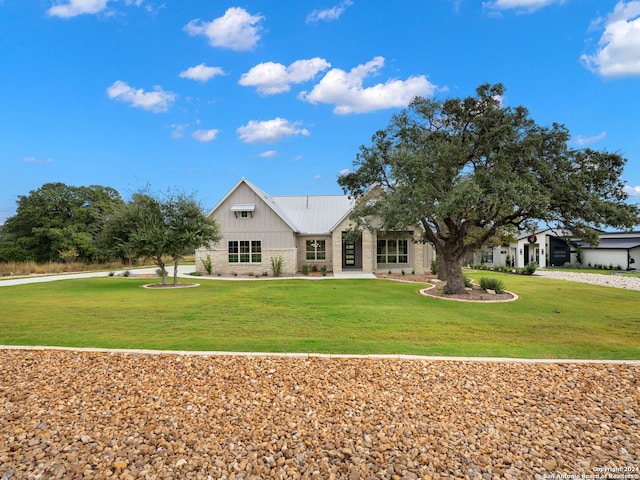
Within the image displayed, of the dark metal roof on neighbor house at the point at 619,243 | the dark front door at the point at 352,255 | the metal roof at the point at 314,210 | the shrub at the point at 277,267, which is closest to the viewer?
the shrub at the point at 277,267

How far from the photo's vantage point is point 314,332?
7875mm

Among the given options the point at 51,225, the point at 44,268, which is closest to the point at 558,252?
the point at 44,268

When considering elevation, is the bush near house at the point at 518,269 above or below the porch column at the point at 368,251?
below

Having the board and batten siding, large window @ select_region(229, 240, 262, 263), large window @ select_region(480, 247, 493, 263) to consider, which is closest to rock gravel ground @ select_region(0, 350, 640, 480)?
the board and batten siding

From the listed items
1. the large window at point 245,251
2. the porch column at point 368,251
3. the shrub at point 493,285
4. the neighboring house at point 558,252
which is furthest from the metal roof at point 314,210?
the neighboring house at point 558,252

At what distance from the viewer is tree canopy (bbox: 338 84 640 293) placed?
11938mm

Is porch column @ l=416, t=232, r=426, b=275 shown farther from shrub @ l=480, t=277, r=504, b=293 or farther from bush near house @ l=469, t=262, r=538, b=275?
shrub @ l=480, t=277, r=504, b=293

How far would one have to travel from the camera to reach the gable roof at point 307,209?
25.4 metres

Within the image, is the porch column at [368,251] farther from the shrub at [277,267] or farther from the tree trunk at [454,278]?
the tree trunk at [454,278]

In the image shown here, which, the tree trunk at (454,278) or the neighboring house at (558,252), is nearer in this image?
the tree trunk at (454,278)

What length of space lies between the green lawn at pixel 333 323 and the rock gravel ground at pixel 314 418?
0.89 metres

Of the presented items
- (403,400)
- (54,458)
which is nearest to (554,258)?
(403,400)

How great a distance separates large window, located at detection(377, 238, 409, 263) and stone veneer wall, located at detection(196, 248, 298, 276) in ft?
19.9

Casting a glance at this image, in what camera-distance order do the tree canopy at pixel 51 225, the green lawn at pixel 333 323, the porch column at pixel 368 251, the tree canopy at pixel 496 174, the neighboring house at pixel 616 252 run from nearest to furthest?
the green lawn at pixel 333 323, the tree canopy at pixel 496 174, the porch column at pixel 368 251, the neighboring house at pixel 616 252, the tree canopy at pixel 51 225
